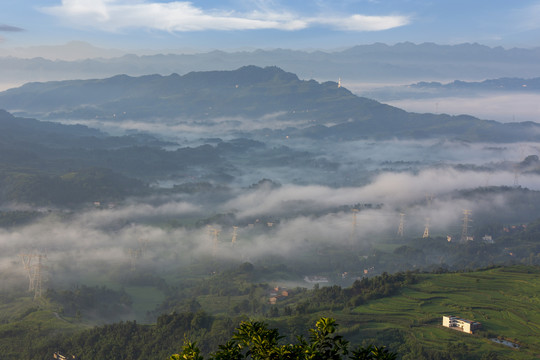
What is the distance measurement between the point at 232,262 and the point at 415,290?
62726 millimetres

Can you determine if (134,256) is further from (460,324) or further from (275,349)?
(275,349)

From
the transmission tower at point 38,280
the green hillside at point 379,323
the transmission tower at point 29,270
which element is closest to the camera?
the green hillside at point 379,323

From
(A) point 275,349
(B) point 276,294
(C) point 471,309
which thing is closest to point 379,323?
(C) point 471,309

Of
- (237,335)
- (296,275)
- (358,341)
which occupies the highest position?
(237,335)

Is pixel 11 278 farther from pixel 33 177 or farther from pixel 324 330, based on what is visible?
pixel 324 330

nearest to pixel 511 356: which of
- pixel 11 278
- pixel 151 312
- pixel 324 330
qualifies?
pixel 324 330

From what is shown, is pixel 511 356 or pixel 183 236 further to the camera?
pixel 183 236

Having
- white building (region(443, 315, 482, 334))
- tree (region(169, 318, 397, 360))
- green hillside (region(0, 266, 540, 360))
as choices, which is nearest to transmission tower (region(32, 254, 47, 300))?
green hillside (region(0, 266, 540, 360))

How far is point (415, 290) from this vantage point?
95938 mm

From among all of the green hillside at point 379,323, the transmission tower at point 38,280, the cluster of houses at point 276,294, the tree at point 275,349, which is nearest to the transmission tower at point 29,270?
the transmission tower at point 38,280

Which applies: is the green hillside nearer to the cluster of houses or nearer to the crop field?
the crop field

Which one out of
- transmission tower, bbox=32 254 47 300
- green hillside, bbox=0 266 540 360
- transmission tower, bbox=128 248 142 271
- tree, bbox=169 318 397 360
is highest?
tree, bbox=169 318 397 360

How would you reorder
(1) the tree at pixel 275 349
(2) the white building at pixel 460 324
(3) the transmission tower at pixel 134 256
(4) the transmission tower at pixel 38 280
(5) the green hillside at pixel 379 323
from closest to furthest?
(1) the tree at pixel 275 349
(5) the green hillside at pixel 379 323
(2) the white building at pixel 460 324
(4) the transmission tower at pixel 38 280
(3) the transmission tower at pixel 134 256

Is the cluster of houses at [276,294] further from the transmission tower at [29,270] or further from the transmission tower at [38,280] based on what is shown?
the transmission tower at [29,270]
